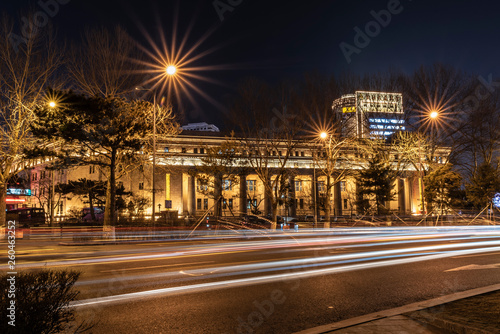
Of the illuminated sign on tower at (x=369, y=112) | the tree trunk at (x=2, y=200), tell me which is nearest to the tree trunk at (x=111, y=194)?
the tree trunk at (x=2, y=200)

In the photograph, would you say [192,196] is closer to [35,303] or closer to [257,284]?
[257,284]

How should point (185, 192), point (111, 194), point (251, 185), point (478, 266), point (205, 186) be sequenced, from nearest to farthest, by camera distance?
point (478, 266) → point (111, 194) → point (205, 186) → point (185, 192) → point (251, 185)

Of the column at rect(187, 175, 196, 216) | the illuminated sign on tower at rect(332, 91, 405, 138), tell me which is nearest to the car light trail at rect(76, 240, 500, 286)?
the illuminated sign on tower at rect(332, 91, 405, 138)

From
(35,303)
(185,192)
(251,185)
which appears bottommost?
(35,303)

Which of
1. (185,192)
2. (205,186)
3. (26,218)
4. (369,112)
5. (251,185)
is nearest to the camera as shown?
(369,112)

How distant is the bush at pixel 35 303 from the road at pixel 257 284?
204 cm

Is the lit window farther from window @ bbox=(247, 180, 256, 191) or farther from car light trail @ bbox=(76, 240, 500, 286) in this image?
car light trail @ bbox=(76, 240, 500, 286)

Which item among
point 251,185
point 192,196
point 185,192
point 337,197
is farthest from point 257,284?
point 337,197

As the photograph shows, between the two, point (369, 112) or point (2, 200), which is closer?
point (2, 200)

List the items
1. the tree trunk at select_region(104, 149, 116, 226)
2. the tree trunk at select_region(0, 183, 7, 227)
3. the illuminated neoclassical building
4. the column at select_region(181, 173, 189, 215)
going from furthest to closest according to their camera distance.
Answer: the column at select_region(181, 173, 189, 215) < the illuminated neoclassical building < the tree trunk at select_region(0, 183, 7, 227) < the tree trunk at select_region(104, 149, 116, 226)

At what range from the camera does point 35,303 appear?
3896 mm

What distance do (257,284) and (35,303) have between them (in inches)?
245

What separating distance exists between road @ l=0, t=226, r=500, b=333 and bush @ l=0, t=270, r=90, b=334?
2038 millimetres

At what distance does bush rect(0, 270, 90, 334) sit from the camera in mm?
3667
